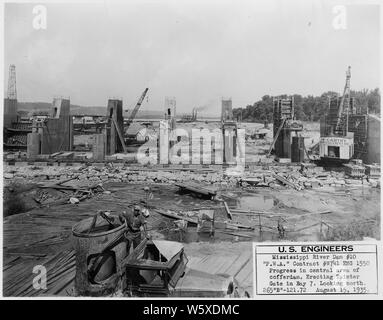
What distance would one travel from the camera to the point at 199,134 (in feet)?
11.4

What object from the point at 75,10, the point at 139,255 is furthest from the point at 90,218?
the point at 75,10

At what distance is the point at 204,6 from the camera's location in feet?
11.0

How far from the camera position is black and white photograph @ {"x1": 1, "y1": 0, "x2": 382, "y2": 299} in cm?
331

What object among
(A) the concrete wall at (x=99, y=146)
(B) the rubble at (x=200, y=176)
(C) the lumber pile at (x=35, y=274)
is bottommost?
(C) the lumber pile at (x=35, y=274)

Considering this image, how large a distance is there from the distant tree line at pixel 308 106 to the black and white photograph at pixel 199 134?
0.5 inches

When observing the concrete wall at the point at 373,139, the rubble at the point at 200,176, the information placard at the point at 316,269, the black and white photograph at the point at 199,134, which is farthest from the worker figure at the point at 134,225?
the concrete wall at the point at 373,139

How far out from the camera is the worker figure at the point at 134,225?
3.31 metres

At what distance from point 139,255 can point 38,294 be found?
3.45 ft

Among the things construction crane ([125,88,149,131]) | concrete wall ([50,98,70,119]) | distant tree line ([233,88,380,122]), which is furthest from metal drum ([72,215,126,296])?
distant tree line ([233,88,380,122])

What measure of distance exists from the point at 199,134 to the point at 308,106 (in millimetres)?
1136

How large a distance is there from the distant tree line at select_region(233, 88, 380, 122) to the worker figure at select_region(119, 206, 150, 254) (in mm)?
1406

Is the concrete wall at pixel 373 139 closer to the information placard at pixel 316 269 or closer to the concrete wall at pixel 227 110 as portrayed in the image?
the information placard at pixel 316 269

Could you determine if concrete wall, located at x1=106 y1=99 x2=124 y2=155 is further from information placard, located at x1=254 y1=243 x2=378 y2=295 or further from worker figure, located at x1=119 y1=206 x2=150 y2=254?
information placard, located at x1=254 y1=243 x2=378 y2=295

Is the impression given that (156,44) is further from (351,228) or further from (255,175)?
(351,228)
